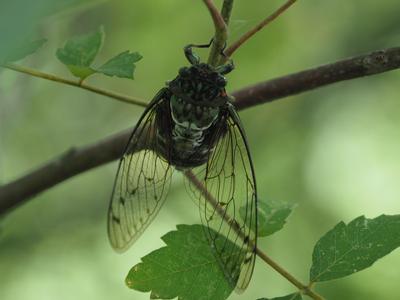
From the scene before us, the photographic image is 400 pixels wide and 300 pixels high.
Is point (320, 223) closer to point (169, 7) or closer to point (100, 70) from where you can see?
point (169, 7)

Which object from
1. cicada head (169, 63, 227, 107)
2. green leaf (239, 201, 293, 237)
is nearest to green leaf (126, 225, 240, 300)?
green leaf (239, 201, 293, 237)

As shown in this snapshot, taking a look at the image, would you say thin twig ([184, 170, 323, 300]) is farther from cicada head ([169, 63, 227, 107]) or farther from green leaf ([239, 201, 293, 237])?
cicada head ([169, 63, 227, 107])

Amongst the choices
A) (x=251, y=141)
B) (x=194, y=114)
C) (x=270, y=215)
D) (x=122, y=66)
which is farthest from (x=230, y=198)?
(x=251, y=141)

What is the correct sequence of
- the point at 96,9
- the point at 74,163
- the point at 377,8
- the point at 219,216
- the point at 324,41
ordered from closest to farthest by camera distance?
1. the point at 219,216
2. the point at 74,163
3. the point at 96,9
4. the point at 377,8
5. the point at 324,41

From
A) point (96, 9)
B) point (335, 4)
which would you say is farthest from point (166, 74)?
point (335, 4)

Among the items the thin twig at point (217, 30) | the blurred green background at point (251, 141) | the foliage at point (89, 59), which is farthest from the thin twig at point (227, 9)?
the blurred green background at point (251, 141)

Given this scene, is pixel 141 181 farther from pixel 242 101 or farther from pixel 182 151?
pixel 242 101
